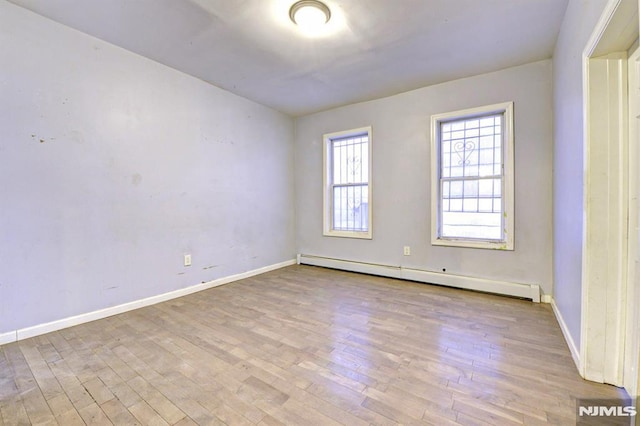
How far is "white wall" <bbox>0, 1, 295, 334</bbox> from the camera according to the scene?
2.16 metres

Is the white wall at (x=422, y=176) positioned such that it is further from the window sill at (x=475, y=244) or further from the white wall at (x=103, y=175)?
the white wall at (x=103, y=175)

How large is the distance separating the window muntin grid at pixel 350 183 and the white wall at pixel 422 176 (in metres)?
0.21

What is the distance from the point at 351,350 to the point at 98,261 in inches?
95.1

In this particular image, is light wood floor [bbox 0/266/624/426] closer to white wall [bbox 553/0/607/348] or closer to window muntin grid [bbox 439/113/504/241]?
white wall [bbox 553/0/607/348]

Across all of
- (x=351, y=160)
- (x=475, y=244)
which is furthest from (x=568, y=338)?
(x=351, y=160)

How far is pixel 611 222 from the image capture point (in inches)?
60.6

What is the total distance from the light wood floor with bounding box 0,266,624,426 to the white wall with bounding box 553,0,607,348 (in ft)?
1.28

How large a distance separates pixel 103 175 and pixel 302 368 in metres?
2.48

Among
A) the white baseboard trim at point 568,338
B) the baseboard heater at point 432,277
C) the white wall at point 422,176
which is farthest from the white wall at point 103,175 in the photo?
the white baseboard trim at point 568,338

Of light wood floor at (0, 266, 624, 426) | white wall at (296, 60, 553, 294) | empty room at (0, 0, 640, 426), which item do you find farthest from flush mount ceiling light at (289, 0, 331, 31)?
light wood floor at (0, 266, 624, 426)

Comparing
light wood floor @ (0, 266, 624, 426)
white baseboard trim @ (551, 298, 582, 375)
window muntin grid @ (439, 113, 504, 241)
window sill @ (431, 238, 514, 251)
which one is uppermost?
window muntin grid @ (439, 113, 504, 241)

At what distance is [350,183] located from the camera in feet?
14.4

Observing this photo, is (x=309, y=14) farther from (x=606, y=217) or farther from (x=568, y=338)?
(x=568, y=338)

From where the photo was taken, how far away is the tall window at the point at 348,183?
4227 mm
